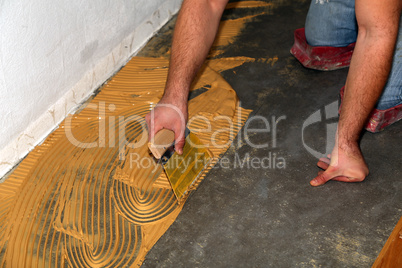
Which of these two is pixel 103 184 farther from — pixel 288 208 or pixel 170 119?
pixel 288 208

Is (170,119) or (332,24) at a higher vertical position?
(332,24)

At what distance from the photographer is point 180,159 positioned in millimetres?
1823

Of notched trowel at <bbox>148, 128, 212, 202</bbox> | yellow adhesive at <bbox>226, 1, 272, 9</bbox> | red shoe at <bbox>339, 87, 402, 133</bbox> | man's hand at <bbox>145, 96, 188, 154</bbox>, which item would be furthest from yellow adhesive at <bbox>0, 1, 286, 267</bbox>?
yellow adhesive at <bbox>226, 1, 272, 9</bbox>

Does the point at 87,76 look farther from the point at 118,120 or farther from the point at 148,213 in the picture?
the point at 148,213

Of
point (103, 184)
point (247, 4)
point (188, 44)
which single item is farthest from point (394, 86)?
point (103, 184)

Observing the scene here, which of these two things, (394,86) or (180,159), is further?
(394,86)

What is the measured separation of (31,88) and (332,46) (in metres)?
1.55

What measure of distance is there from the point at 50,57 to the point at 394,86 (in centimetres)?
157

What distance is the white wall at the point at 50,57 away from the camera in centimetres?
186

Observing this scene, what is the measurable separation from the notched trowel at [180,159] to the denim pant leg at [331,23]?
960mm

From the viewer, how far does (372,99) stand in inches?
70.0

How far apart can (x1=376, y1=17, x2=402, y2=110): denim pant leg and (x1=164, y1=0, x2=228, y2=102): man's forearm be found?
2.80ft

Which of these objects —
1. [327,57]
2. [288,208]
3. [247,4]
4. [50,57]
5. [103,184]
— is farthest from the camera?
[247,4]

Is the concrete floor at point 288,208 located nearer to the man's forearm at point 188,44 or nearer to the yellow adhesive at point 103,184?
the yellow adhesive at point 103,184
